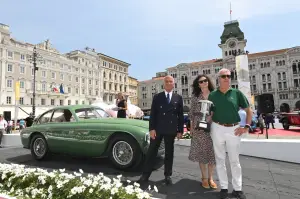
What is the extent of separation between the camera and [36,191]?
11.5 feet

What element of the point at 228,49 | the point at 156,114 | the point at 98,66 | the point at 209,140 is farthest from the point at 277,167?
the point at 228,49

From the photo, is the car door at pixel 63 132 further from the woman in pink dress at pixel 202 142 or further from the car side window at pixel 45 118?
the woman in pink dress at pixel 202 142

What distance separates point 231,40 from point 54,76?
5496 cm

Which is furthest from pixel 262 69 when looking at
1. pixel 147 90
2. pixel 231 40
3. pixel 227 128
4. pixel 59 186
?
pixel 59 186

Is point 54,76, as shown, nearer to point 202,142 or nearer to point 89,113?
point 89,113

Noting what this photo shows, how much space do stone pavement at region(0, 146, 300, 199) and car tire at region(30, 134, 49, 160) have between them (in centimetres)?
19

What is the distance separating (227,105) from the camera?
375 centimetres

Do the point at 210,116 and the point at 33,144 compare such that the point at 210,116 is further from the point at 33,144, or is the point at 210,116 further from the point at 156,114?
the point at 33,144

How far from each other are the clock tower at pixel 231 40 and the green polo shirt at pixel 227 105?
71323 millimetres

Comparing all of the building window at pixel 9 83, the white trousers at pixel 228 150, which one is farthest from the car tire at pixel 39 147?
the building window at pixel 9 83

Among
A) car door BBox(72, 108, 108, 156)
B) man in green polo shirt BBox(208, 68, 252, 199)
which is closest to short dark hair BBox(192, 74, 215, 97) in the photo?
man in green polo shirt BBox(208, 68, 252, 199)

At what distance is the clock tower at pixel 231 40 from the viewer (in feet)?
234

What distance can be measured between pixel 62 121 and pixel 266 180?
5.33 m

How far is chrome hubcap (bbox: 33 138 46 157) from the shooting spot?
6.50 m
